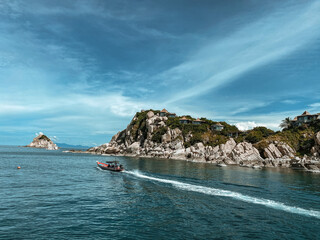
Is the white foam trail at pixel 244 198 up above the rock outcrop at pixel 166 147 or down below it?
below

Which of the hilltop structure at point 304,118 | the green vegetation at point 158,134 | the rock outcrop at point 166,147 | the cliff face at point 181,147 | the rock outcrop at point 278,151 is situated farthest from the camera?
the green vegetation at point 158,134

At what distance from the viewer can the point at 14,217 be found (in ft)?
73.6

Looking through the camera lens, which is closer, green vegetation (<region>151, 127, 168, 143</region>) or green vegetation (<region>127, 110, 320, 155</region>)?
green vegetation (<region>127, 110, 320, 155</region>)

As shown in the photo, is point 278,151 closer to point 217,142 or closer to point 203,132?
point 217,142

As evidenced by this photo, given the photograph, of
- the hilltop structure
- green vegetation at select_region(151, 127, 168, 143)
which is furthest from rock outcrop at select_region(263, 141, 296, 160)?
green vegetation at select_region(151, 127, 168, 143)

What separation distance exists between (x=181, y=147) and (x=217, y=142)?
22580mm

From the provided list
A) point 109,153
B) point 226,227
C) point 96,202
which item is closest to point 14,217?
point 96,202

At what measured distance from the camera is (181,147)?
431 feet

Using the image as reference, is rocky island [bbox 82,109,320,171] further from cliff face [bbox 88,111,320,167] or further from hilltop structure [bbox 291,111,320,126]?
hilltop structure [bbox 291,111,320,126]

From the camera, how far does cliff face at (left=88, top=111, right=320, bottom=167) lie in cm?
9893

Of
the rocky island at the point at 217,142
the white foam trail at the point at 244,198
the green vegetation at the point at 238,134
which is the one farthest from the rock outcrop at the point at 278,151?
the white foam trail at the point at 244,198

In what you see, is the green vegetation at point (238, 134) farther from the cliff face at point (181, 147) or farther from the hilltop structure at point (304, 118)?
the hilltop structure at point (304, 118)

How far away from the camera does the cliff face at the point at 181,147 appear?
9893cm

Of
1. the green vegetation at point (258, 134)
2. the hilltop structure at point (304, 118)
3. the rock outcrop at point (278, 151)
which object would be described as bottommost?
the rock outcrop at point (278, 151)
